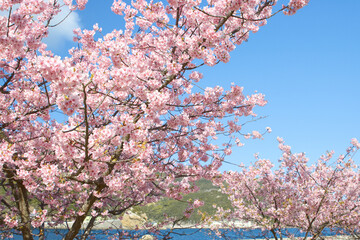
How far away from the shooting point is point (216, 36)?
5660 millimetres

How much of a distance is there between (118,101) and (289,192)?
9.54 meters

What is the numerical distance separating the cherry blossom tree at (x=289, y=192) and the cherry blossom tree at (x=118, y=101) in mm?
4472

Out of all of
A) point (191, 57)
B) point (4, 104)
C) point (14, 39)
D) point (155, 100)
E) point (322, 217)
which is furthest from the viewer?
point (322, 217)

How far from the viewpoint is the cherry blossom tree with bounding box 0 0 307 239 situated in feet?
15.9

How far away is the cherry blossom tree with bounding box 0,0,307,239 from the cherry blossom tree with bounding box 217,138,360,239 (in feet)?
14.7

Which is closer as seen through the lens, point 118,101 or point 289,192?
point 118,101

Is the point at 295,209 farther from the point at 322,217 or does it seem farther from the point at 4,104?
the point at 4,104

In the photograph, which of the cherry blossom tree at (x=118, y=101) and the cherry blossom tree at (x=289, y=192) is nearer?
the cherry blossom tree at (x=118, y=101)

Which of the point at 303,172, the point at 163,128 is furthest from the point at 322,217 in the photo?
the point at 163,128

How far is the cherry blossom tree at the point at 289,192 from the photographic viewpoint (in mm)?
11164

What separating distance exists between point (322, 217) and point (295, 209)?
109 cm

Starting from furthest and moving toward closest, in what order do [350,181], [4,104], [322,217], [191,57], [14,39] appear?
[350,181] → [322,217] → [4,104] → [191,57] → [14,39]

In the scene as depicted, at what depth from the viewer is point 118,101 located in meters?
6.52

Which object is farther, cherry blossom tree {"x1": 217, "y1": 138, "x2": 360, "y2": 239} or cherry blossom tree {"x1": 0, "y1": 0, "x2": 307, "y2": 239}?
cherry blossom tree {"x1": 217, "y1": 138, "x2": 360, "y2": 239}
